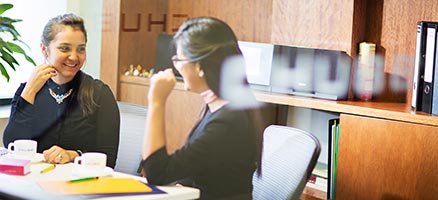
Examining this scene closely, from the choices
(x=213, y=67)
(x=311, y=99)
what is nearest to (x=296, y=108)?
(x=311, y=99)

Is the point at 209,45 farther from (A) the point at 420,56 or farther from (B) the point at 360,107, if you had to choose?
(A) the point at 420,56

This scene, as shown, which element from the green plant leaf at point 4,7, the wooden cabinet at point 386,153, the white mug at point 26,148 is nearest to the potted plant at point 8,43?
the green plant leaf at point 4,7

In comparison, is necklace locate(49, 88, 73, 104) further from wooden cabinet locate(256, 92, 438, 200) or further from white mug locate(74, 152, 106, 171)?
wooden cabinet locate(256, 92, 438, 200)

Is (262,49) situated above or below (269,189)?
above

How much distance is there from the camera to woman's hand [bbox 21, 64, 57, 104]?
4.80 ft

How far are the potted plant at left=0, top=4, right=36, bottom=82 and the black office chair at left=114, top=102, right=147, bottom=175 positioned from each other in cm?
24

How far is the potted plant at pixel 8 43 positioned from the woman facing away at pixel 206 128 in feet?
1.27

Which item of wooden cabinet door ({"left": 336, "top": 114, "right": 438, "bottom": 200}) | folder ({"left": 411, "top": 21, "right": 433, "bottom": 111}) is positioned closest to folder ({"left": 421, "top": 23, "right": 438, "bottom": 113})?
folder ({"left": 411, "top": 21, "right": 433, "bottom": 111})

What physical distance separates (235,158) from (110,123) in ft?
1.02

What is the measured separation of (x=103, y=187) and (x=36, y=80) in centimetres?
28

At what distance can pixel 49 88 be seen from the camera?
1479 mm

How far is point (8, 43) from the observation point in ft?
5.16

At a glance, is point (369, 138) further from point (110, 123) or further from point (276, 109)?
point (110, 123)

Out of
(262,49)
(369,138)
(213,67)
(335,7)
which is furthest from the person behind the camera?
(369,138)
